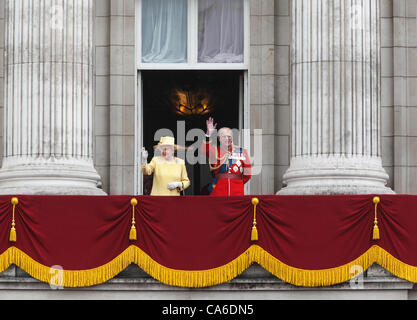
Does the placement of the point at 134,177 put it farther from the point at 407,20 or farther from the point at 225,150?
the point at 407,20

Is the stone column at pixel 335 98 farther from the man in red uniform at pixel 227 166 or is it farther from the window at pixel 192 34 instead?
the window at pixel 192 34

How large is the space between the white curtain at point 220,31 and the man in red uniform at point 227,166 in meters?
4.75

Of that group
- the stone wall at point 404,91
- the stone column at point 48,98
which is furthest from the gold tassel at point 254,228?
the stone wall at point 404,91

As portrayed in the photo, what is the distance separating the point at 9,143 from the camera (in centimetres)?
2186

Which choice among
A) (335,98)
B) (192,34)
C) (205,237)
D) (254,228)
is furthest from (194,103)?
(254,228)

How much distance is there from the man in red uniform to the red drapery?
2.08 m

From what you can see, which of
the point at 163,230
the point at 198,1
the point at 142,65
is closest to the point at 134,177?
the point at 142,65

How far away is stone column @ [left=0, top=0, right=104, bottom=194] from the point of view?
2152cm

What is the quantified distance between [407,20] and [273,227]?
864 centimetres

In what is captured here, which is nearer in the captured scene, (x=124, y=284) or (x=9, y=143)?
(x=124, y=284)

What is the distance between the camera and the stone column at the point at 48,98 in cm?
2152

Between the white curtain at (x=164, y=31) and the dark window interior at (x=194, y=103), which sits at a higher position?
the white curtain at (x=164, y=31)

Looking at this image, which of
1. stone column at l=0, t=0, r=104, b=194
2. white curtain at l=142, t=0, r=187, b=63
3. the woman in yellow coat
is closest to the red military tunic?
the woman in yellow coat

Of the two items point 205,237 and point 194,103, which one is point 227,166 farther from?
point 194,103
